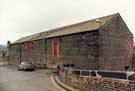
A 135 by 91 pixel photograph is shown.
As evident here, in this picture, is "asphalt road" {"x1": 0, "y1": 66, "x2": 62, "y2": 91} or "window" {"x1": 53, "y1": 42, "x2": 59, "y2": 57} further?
"window" {"x1": 53, "y1": 42, "x2": 59, "y2": 57}

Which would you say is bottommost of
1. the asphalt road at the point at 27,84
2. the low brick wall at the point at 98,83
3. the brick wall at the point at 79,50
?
the asphalt road at the point at 27,84

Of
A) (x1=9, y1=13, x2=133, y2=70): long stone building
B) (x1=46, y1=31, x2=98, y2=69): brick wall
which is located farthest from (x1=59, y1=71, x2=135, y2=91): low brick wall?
(x1=9, y1=13, x2=133, y2=70): long stone building

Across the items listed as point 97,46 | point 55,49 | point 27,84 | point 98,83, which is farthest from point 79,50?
point 98,83

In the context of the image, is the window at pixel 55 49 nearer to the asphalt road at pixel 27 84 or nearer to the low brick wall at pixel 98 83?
the asphalt road at pixel 27 84

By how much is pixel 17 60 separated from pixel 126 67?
28.9 m

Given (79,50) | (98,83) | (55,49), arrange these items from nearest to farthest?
(98,83) < (79,50) < (55,49)

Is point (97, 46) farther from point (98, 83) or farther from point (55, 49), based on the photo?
point (98, 83)

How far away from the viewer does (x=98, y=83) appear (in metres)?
9.12

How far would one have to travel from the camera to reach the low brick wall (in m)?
7.44

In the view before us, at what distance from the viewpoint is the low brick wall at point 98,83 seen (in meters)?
7.44

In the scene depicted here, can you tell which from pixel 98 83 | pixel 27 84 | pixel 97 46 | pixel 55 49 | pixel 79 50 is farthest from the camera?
pixel 55 49

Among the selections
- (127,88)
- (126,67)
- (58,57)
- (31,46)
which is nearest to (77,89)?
(127,88)

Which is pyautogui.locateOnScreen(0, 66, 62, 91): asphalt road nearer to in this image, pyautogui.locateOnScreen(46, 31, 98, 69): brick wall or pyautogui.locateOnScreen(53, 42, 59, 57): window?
pyautogui.locateOnScreen(46, 31, 98, 69): brick wall

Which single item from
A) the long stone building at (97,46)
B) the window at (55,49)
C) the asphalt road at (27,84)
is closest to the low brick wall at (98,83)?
the asphalt road at (27,84)
